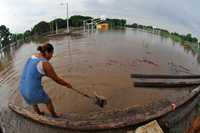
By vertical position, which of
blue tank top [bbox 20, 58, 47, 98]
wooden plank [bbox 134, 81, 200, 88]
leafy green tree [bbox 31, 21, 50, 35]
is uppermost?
leafy green tree [bbox 31, 21, 50, 35]

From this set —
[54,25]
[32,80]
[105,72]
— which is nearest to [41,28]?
[54,25]

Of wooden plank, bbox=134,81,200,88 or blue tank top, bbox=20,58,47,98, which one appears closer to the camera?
blue tank top, bbox=20,58,47,98

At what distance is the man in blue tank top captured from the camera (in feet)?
12.1

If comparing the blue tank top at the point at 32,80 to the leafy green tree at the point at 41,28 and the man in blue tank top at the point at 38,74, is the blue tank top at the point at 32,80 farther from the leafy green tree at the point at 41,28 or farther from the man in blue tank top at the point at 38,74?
the leafy green tree at the point at 41,28

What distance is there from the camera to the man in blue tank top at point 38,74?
3678mm

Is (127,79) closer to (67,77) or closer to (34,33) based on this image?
(67,77)

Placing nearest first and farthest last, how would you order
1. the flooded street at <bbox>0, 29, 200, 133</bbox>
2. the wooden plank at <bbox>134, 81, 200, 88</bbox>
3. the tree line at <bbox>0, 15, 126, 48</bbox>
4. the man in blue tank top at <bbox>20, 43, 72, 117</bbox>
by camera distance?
1. the man in blue tank top at <bbox>20, 43, 72, 117</bbox>
2. the flooded street at <bbox>0, 29, 200, 133</bbox>
3. the wooden plank at <bbox>134, 81, 200, 88</bbox>
4. the tree line at <bbox>0, 15, 126, 48</bbox>

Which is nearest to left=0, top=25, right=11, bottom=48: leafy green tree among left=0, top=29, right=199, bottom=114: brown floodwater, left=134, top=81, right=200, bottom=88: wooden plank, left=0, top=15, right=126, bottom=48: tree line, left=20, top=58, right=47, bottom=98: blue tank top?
left=0, top=15, right=126, bottom=48: tree line

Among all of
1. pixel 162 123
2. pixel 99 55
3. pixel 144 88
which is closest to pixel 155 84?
pixel 144 88

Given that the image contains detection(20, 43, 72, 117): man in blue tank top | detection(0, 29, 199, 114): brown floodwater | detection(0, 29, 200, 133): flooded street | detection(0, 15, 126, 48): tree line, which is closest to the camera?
detection(20, 43, 72, 117): man in blue tank top

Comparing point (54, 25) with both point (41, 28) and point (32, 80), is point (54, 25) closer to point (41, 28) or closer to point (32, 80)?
point (41, 28)

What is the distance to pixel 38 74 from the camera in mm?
3795

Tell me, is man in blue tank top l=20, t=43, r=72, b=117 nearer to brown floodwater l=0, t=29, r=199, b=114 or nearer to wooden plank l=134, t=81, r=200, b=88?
brown floodwater l=0, t=29, r=199, b=114

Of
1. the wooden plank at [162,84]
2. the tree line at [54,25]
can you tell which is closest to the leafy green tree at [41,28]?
the tree line at [54,25]
